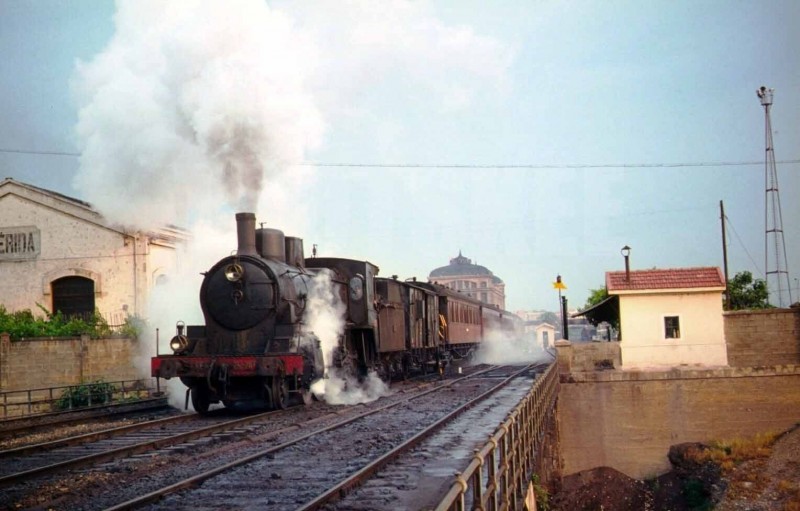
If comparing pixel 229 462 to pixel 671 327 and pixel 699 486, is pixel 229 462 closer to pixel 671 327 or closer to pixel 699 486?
pixel 699 486

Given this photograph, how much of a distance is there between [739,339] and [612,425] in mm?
5781

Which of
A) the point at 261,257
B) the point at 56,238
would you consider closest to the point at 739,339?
the point at 261,257

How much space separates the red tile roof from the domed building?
74561 mm

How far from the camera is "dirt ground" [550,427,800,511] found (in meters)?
18.1

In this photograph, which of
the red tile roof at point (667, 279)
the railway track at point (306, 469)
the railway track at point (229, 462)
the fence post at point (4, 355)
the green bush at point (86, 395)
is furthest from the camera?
the red tile roof at point (667, 279)

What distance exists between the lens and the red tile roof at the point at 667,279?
26703 millimetres

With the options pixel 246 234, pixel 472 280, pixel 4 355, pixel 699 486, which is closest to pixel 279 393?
pixel 246 234

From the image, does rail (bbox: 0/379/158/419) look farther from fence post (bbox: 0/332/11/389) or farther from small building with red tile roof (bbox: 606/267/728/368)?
small building with red tile roof (bbox: 606/267/728/368)

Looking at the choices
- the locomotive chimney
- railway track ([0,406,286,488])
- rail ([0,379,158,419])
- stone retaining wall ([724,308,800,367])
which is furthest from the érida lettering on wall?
stone retaining wall ([724,308,800,367])

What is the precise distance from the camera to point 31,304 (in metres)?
28.3

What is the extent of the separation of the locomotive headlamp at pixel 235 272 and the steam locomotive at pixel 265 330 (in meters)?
0.02

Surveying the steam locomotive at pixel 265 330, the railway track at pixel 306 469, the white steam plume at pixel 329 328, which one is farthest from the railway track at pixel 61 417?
the railway track at pixel 306 469

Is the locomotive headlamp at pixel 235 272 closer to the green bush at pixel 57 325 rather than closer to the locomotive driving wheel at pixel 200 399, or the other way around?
the locomotive driving wheel at pixel 200 399

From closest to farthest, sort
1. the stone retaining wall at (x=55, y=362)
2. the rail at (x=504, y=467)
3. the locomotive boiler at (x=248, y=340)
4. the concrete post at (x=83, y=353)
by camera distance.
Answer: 1. the rail at (x=504, y=467)
2. the locomotive boiler at (x=248, y=340)
3. the stone retaining wall at (x=55, y=362)
4. the concrete post at (x=83, y=353)
